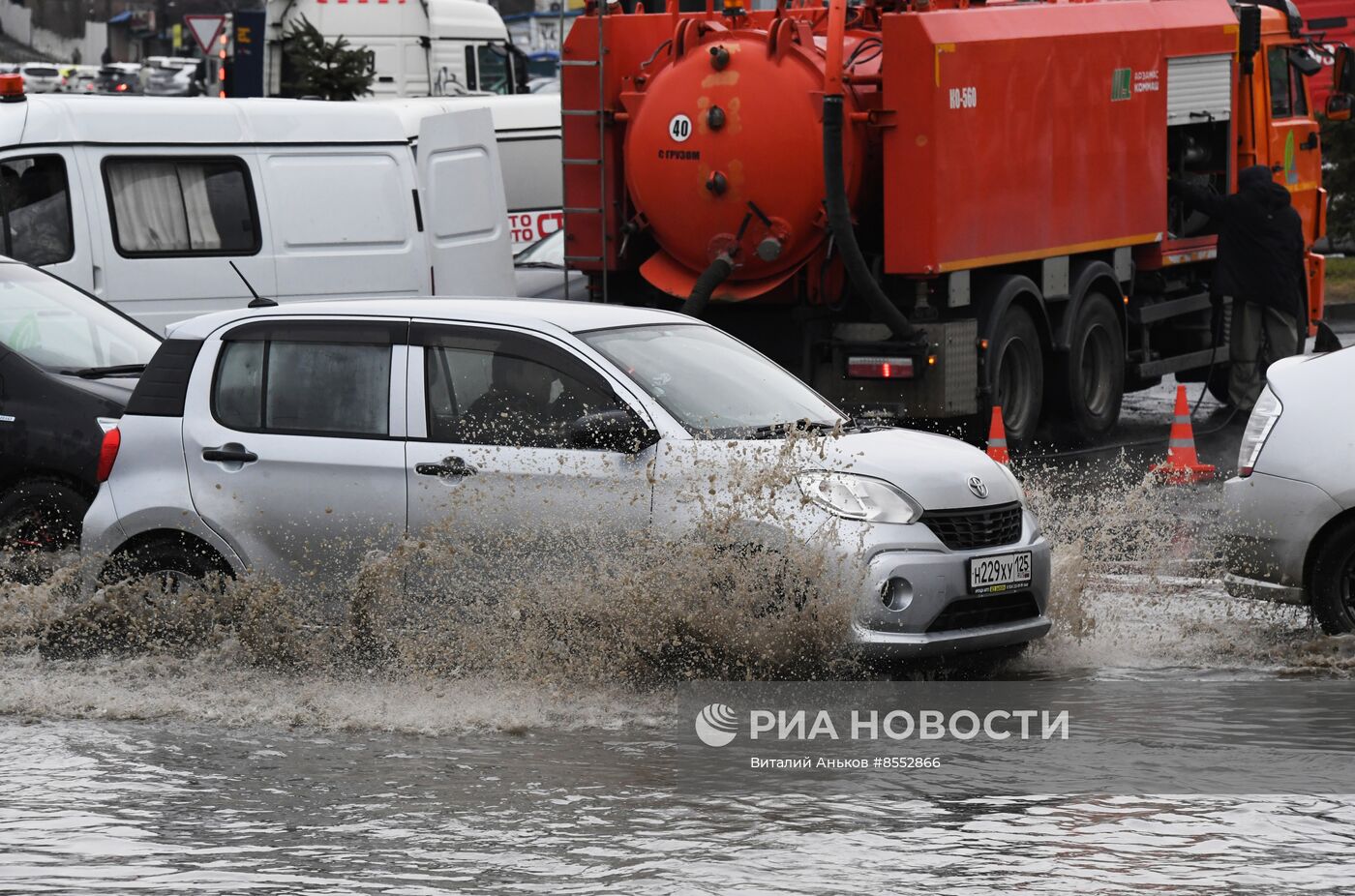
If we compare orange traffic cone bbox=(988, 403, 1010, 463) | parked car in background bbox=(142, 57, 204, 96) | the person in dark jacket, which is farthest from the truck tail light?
parked car in background bbox=(142, 57, 204, 96)

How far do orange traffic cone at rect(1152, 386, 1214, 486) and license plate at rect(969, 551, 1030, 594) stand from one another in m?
6.05

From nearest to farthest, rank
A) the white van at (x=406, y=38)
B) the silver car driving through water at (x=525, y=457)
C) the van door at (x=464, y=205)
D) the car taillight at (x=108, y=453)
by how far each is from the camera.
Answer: the silver car driving through water at (x=525, y=457) < the car taillight at (x=108, y=453) < the van door at (x=464, y=205) < the white van at (x=406, y=38)

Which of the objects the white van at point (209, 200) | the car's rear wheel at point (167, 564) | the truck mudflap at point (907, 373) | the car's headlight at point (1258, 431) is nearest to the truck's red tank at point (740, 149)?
the truck mudflap at point (907, 373)

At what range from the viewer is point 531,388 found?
27.1 feet

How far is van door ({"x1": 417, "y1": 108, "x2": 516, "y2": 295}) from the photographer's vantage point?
16625 mm

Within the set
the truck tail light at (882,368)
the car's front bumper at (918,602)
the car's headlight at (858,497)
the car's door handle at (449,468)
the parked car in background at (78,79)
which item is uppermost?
the parked car in background at (78,79)

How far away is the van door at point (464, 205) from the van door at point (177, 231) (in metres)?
1.78

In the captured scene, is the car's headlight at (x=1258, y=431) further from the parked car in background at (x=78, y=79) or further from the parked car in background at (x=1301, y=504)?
the parked car in background at (x=78, y=79)

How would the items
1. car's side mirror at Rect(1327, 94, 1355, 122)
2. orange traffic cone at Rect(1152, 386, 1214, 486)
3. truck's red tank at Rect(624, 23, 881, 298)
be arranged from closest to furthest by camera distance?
orange traffic cone at Rect(1152, 386, 1214, 486), truck's red tank at Rect(624, 23, 881, 298), car's side mirror at Rect(1327, 94, 1355, 122)

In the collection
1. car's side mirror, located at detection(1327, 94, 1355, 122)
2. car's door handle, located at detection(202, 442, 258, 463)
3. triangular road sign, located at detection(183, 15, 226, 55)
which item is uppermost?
triangular road sign, located at detection(183, 15, 226, 55)

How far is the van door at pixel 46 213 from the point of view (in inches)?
Result: 549

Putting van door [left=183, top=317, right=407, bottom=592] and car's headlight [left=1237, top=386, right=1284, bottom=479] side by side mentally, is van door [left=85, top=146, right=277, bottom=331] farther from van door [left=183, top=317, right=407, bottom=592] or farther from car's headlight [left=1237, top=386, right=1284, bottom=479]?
car's headlight [left=1237, top=386, right=1284, bottom=479]

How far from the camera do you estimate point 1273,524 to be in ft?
29.0

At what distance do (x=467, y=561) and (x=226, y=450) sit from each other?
3.95 ft
